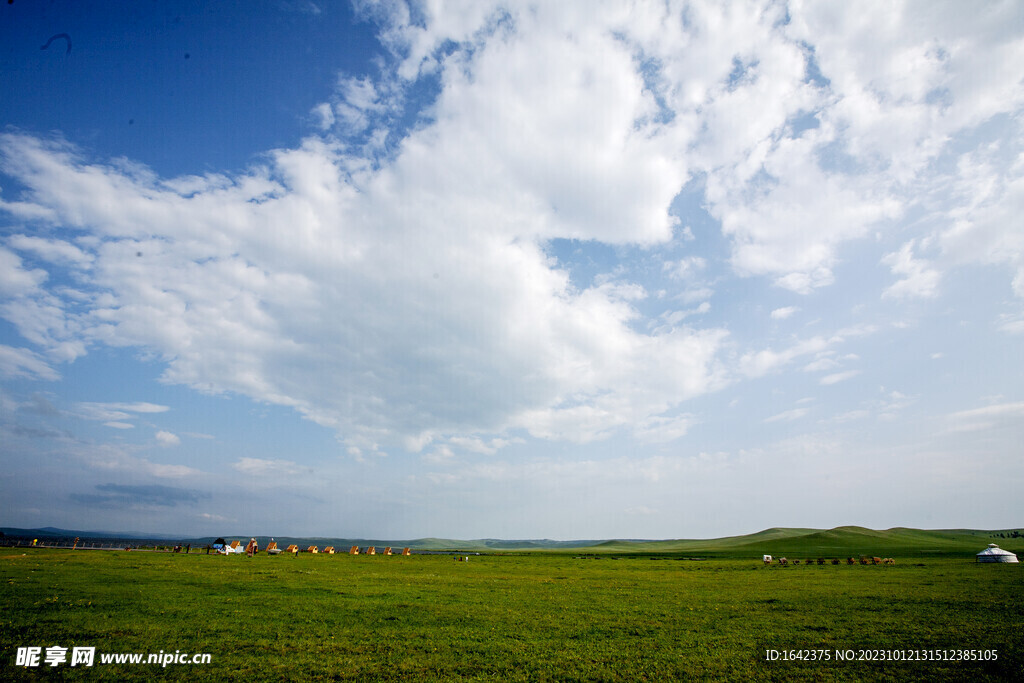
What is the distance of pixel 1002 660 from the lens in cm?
1473

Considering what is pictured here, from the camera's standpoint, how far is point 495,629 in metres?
19.5

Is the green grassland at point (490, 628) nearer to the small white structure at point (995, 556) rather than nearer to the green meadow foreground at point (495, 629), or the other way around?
the green meadow foreground at point (495, 629)

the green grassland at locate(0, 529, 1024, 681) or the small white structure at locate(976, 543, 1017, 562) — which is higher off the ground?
the green grassland at locate(0, 529, 1024, 681)

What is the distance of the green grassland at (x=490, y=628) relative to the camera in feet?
45.4

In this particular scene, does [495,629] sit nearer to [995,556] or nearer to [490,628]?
[490,628]

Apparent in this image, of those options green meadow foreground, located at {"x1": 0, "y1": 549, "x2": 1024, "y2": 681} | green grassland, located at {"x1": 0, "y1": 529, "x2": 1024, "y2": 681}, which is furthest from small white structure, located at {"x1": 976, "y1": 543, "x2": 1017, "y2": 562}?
green grassland, located at {"x1": 0, "y1": 529, "x2": 1024, "y2": 681}

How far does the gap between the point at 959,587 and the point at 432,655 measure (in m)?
Answer: 39.0

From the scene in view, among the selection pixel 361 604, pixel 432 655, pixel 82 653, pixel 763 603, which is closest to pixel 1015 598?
pixel 763 603

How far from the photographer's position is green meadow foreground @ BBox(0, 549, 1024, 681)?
45.5 feet

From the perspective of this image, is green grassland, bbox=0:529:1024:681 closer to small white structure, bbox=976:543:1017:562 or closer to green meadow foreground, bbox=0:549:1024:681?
green meadow foreground, bbox=0:549:1024:681

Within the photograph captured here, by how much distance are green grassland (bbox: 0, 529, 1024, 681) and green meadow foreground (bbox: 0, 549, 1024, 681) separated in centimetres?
8

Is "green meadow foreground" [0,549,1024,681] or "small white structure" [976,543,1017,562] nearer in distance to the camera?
"green meadow foreground" [0,549,1024,681]

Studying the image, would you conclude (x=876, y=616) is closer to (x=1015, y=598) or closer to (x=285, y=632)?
(x=1015, y=598)

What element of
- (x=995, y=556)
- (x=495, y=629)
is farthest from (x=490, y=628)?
(x=995, y=556)
